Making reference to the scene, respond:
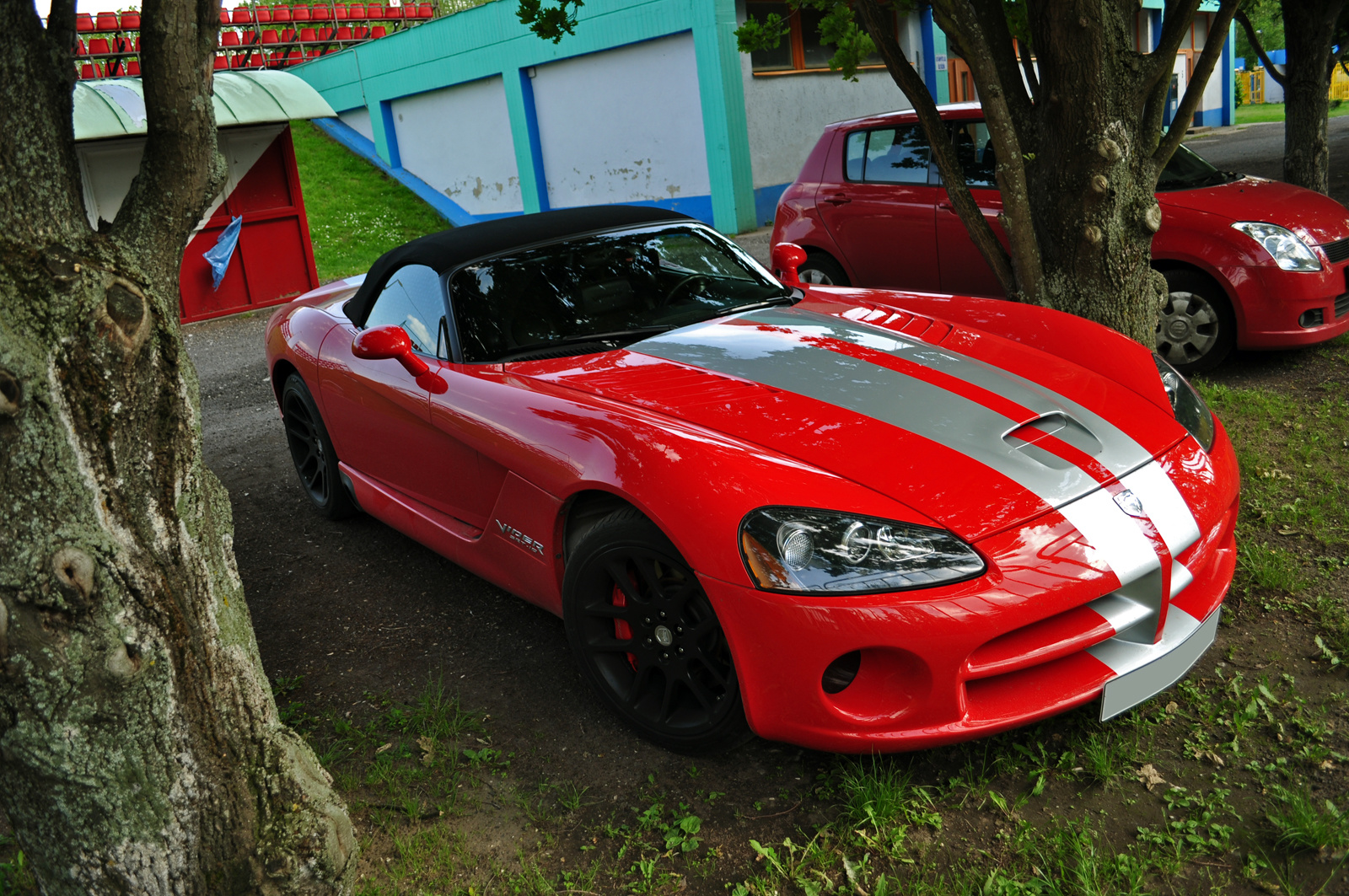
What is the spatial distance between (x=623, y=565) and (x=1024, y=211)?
2.99 meters

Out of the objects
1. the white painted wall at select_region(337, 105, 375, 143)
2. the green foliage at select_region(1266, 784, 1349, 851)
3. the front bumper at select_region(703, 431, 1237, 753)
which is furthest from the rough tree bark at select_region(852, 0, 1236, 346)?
the white painted wall at select_region(337, 105, 375, 143)

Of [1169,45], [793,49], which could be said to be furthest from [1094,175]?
[793,49]

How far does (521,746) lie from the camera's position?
2904 millimetres

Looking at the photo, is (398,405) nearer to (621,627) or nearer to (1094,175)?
(621,627)

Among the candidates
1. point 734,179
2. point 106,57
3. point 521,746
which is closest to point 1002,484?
point 521,746

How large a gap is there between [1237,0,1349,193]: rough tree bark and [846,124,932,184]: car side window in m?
3.85

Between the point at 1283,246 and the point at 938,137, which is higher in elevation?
the point at 938,137

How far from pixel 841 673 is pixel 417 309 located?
228cm

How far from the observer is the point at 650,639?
2684 mm

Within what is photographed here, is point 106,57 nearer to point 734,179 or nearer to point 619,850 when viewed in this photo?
point 734,179

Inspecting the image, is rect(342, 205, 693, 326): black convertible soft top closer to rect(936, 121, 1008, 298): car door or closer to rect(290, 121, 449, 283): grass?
rect(936, 121, 1008, 298): car door

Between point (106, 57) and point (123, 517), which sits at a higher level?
point (106, 57)

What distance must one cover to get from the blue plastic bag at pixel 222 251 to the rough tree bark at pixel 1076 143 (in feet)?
33.4

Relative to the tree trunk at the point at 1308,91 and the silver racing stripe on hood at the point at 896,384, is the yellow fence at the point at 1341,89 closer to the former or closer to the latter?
the tree trunk at the point at 1308,91
